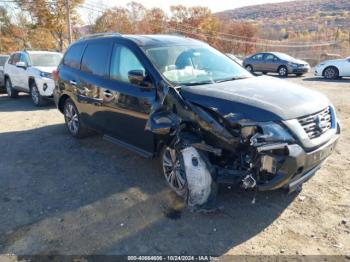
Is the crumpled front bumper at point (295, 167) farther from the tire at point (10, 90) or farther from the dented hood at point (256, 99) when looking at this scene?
the tire at point (10, 90)

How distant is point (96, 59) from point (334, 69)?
45.3ft

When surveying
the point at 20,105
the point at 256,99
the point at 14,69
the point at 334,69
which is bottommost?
the point at 20,105

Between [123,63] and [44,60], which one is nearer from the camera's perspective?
[123,63]

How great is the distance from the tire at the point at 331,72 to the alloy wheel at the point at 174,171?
14402mm

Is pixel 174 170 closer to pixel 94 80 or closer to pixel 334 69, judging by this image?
pixel 94 80

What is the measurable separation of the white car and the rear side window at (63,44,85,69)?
13.5m

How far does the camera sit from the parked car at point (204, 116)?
328 cm

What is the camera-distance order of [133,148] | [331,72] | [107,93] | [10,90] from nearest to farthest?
[133,148], [107,93], [10,90], [331,72]

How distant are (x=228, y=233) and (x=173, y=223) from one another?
0.58m

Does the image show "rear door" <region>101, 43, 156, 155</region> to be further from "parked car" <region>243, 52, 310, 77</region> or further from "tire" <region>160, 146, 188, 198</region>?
"parked car" <region>243, 52, 310, 77</region>

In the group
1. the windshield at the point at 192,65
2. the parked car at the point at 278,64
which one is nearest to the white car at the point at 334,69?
the parked car at the point at 278,64

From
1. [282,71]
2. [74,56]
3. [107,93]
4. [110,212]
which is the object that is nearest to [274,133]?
[110,212]

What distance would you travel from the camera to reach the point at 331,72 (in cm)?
1617

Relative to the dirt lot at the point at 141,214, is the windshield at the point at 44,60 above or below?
above
